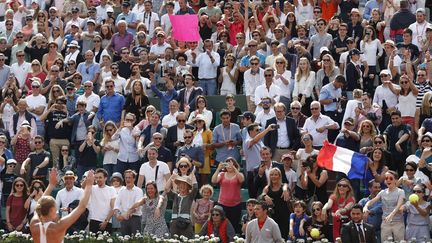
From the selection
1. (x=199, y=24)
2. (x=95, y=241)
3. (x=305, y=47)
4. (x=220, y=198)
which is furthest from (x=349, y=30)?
(x=95, y=241)

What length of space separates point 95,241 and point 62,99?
5458 mm

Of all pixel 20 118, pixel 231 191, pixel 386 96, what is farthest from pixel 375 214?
pixel 20 118

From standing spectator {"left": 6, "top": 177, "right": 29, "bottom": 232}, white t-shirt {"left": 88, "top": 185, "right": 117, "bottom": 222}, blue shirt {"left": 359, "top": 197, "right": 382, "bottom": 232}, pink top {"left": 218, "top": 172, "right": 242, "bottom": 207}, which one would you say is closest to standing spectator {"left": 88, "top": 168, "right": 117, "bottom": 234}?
white t-shirt {"left": 88, "top": 185, "right": 117, "bottom": 222}

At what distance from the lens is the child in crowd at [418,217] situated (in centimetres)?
2409

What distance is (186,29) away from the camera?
105 feet

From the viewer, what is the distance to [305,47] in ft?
100

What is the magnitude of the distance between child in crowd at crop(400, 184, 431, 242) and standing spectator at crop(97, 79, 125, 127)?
7.87m

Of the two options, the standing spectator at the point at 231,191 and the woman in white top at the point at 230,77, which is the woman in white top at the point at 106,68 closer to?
the woman in white top at the point at 230,77

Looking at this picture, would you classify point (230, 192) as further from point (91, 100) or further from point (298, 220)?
point (91, 100)

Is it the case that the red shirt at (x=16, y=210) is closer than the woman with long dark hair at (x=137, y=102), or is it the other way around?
the red shirt at (x=16, y=210)

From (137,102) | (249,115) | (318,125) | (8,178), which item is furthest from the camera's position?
(137,102)

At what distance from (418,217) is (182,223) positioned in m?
4.13

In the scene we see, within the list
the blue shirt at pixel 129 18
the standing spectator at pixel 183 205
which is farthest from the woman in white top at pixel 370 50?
the blue shirt at pixel 129 18

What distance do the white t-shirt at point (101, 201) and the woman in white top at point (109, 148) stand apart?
205cm
